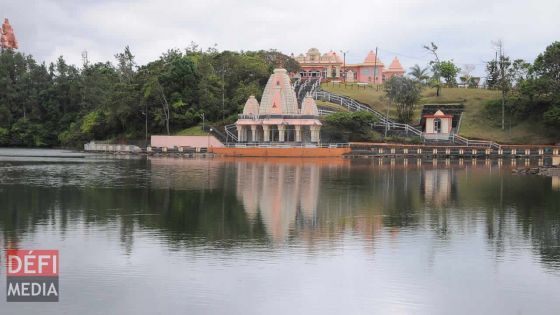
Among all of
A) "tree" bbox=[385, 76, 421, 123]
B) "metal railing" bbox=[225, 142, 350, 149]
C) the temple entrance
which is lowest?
"metal railing" bbox=[225, 142, 350, 149]

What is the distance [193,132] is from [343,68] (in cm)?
3973

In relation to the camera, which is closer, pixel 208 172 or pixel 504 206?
pixel 504 206

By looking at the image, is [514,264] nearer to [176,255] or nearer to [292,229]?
[292,229]

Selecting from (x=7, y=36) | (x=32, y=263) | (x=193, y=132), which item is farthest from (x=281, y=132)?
(x=7, y=36)

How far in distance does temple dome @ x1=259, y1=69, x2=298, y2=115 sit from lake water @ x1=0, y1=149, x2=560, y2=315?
30.2m

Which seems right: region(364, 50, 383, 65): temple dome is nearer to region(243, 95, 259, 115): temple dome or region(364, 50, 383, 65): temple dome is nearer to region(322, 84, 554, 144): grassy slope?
region(322, 84, 554, 144): grassy slope

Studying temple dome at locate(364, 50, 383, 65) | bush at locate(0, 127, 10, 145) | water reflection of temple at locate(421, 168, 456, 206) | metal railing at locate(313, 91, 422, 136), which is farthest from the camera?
temple dome at locate(364, 50, 383, 65)

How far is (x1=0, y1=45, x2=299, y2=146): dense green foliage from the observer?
2721 inches

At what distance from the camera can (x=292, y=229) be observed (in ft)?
64.3

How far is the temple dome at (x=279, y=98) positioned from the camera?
62562 mm

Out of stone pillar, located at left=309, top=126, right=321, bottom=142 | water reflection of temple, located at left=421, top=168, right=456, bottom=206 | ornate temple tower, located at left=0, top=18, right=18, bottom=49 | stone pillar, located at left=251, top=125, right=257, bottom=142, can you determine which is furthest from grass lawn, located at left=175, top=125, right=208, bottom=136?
ornate temple tower, located at left=0, top=18, right=18, bottom=49

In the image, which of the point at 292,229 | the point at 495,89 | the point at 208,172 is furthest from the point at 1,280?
the point at 495,89

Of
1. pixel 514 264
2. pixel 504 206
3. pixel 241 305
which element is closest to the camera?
pixel 241 305

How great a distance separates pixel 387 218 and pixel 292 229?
385cm
